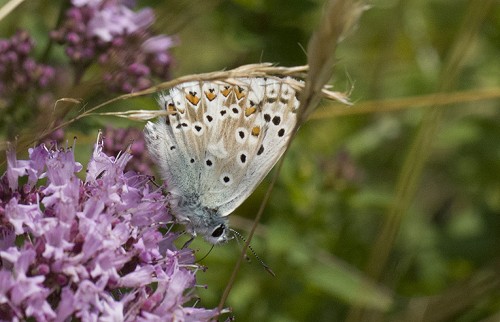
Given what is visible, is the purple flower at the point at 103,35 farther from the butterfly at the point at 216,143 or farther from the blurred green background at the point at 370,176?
the butterfly at the point at 216,143

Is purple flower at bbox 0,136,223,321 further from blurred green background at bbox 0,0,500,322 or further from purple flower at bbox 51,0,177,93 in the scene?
purple flower at bbox 51,0,177,93

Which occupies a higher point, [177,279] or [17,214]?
[17,214]

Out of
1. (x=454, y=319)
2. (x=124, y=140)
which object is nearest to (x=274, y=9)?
(x=124, y=140)

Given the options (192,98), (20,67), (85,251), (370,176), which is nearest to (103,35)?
(20,67)

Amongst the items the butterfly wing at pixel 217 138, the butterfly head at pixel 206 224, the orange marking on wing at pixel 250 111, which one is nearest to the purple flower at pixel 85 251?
the butterfly head at pixel 206 224

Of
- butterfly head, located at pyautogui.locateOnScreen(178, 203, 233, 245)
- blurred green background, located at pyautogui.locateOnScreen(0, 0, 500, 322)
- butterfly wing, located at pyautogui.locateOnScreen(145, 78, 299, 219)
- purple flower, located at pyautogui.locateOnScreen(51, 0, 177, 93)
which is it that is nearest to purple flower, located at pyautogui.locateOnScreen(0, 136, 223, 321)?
butterfly head, located at pyautogui.locateOnScreen(178, 203, 233, 245)

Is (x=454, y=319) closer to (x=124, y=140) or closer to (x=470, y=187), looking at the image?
(x=470, y=187)
